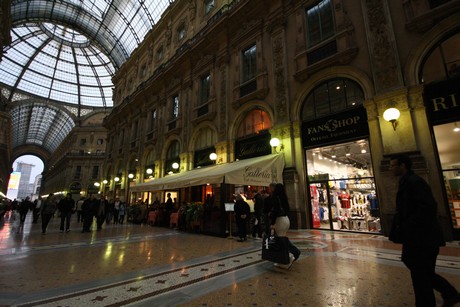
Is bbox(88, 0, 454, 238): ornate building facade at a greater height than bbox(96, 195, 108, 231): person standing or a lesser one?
greater

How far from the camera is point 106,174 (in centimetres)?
3005

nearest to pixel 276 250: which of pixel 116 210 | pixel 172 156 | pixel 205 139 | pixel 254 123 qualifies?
pixel 254 123

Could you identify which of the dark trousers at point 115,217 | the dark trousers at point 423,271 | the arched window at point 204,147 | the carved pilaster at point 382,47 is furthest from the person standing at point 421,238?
the dark trousers at point 115,217

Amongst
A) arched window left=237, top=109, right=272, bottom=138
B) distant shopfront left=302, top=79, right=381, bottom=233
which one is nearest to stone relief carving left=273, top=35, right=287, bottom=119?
arched window left=237, top=109, right=272, bottom=138

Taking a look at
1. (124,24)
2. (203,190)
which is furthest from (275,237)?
(124,24)

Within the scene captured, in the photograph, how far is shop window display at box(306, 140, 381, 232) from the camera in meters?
8.63

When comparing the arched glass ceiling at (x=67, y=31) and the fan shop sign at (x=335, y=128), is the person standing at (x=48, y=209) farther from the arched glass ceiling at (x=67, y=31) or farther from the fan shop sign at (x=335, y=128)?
the arched glass ceiling at (x=67, y=31)

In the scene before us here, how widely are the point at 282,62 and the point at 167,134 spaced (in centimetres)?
1146

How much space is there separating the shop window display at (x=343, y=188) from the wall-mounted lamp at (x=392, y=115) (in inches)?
50.7

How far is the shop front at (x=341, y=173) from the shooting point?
8695 mm

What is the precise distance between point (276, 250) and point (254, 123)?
952cm

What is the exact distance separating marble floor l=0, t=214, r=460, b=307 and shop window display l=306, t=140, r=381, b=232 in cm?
249

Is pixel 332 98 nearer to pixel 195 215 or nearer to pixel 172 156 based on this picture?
pixel 195 215

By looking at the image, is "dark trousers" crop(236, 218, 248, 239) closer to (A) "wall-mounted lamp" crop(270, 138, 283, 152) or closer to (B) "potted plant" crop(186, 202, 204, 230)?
(B) "potted plant" crop(186, 202, 204, 230)
